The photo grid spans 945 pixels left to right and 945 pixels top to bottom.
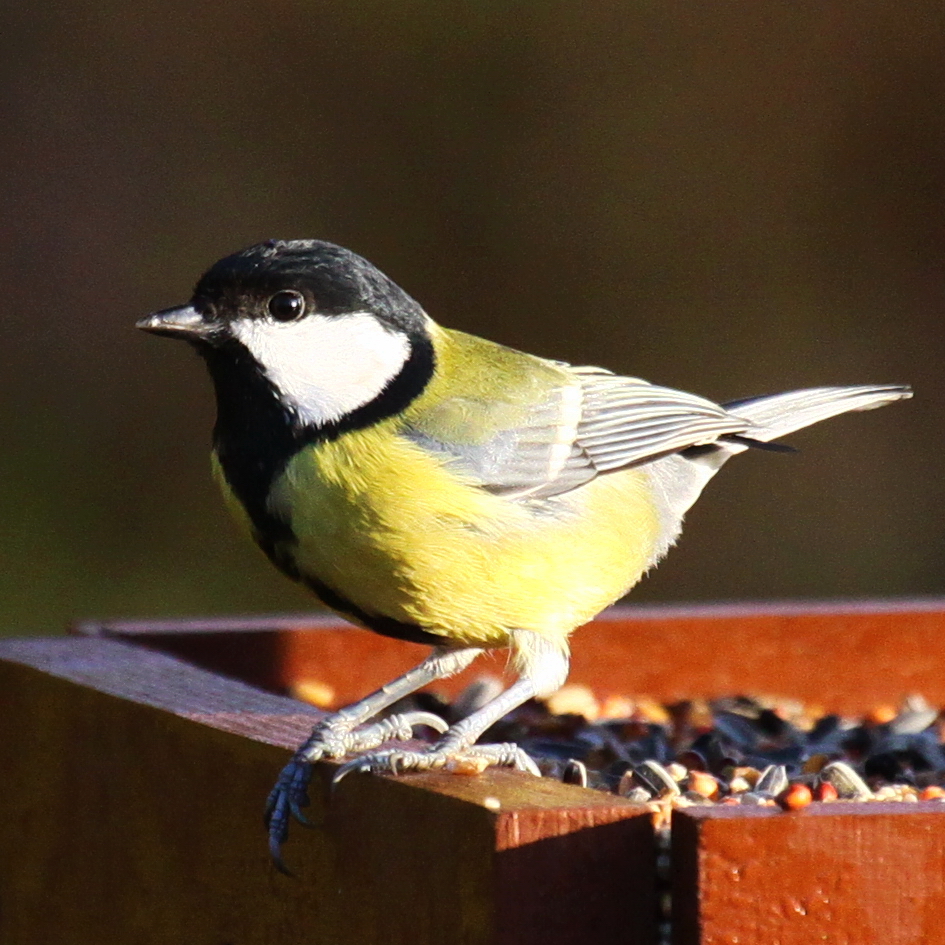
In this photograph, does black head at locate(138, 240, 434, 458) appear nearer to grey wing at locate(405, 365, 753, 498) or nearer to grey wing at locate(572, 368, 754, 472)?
grey wing at locate(405, 365, 753, 498)

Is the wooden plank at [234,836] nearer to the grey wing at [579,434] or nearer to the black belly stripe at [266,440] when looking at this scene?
the black belly stripe at [266,440]

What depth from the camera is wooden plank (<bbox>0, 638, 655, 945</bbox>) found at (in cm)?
128

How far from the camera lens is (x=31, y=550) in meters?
4.79

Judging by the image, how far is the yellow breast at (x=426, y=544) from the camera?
170 cm

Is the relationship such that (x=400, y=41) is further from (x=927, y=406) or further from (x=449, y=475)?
(x=449, y=475)

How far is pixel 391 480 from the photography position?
172cm

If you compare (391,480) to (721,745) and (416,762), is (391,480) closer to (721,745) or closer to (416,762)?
(416,762)

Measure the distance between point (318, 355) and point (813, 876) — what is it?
2.62 ft

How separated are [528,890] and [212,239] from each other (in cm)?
387

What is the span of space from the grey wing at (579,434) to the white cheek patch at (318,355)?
90 mm

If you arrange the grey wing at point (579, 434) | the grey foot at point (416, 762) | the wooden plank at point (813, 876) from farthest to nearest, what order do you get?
the grey wing at point (579, 434) → the grey foot at point (416, 762) → the wooden plank at point (813, 876)

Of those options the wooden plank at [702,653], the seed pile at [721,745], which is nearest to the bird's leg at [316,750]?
the seed pile at [721,745]

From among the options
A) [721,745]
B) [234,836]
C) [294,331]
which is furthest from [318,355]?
[721,745]

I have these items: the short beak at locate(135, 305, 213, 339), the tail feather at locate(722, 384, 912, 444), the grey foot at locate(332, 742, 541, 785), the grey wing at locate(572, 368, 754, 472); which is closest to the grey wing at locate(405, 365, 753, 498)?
the grey wing at locate(572, 368, 754, 472)
